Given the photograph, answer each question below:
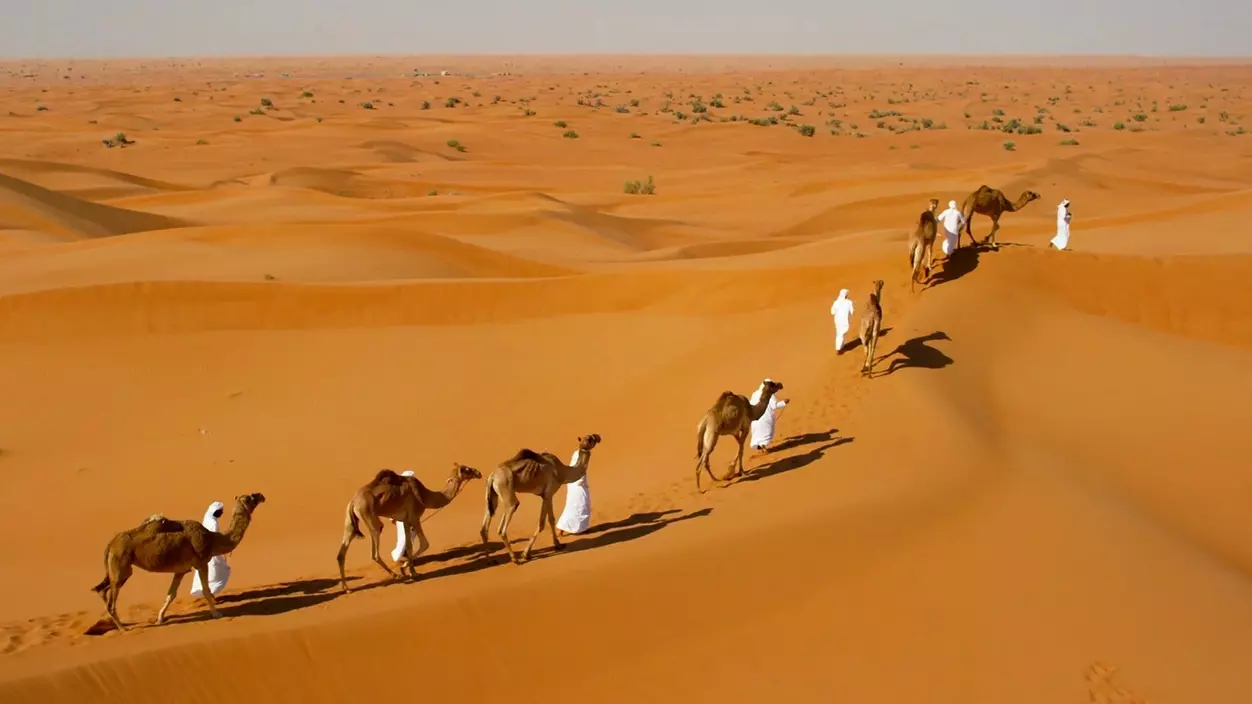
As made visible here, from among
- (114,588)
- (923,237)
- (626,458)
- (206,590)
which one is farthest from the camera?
(923,237)

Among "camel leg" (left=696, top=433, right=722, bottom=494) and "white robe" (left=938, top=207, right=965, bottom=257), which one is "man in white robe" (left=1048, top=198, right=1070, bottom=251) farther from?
"camel leg" (left=696, top=433, right=722, bottom=494)

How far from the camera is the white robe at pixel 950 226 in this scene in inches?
633

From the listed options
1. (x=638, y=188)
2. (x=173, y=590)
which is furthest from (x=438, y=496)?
(x=638, y=188)

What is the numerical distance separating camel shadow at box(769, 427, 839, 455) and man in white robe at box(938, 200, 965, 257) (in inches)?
230

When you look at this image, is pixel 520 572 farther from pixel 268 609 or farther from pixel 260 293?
pixel 260 293

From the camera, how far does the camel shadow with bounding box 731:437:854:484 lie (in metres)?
10.8

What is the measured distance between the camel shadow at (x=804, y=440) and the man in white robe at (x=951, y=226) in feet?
19.2

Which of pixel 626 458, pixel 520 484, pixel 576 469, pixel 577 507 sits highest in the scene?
pixel 520 484

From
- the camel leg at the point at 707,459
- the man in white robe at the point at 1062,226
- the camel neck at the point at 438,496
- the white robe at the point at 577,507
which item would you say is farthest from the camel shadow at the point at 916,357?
the camel neck at the point at 438,496

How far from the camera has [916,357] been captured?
1354 centimetres

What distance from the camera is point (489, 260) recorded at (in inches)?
1003

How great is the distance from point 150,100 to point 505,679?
277ft

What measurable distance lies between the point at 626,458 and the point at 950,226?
688 cm

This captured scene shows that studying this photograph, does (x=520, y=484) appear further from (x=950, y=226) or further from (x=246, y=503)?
(x=950, y=226)
